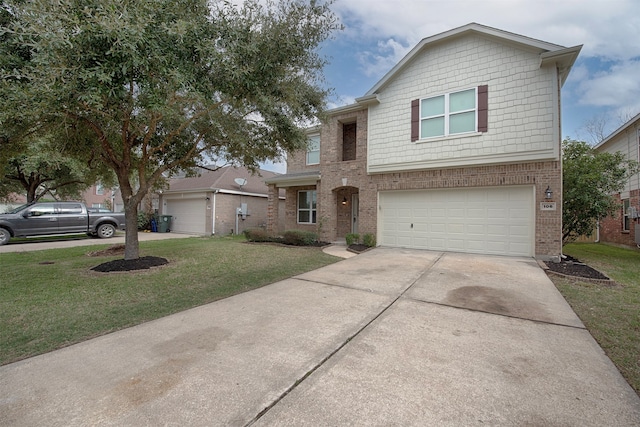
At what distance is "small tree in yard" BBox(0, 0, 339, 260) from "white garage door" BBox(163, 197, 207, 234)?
898cm

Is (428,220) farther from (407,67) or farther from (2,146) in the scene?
(2,146)

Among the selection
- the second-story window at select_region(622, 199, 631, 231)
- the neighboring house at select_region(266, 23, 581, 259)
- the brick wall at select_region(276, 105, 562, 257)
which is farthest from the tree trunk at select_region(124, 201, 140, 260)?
the second-story window at select_region(622, 199, 631, 231)

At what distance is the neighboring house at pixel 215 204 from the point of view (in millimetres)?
16656

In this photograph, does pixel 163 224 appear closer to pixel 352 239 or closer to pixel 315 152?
pixel 315 152

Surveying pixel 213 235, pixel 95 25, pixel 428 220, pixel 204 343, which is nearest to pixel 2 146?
pixel 95 25

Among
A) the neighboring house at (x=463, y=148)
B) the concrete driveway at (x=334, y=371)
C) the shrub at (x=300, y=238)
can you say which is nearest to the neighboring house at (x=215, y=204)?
the shrub at (x=300, y=238)

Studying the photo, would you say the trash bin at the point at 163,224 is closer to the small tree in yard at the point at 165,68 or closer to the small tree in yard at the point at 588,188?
the small tree in yard at the point at 165,68

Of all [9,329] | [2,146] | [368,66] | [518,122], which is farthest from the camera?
[368,66]

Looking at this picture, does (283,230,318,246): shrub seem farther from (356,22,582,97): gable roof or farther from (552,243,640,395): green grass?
(552,243,640,395): green grass

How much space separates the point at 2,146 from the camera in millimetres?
6523

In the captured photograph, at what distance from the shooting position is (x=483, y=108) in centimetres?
906

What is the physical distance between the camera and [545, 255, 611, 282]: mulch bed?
6166 millimetres

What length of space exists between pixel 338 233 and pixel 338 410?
1122cm

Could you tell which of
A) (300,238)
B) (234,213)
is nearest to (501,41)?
(300,238)
